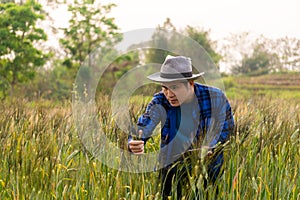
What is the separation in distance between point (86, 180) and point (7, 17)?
11.9 meters

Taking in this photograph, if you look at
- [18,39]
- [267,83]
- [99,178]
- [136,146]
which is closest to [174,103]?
[136,146]

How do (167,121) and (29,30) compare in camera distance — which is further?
(29,30)

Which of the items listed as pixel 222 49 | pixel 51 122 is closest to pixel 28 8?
pixel 51 122

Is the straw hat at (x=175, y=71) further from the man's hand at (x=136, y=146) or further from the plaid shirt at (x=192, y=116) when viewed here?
the man's hand at (x=136, y=146)

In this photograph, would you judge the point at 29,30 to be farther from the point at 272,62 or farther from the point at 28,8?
the point at 272,62

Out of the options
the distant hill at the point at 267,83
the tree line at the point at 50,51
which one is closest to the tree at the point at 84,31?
the tree line at the point at 50,51

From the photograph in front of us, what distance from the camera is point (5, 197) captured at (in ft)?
7.23

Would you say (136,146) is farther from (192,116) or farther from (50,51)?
(50,51)

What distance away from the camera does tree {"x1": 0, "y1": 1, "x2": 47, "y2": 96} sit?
1311 cm

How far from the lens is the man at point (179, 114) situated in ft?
8.15

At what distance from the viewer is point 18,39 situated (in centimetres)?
1344

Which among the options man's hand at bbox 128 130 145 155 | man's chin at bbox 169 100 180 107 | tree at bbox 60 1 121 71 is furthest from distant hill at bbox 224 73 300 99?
man's hand at bbox 128 130 145 155

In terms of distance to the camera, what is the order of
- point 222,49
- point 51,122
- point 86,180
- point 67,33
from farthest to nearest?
point 222,49, point 67,33, point 51,122, point 86,180

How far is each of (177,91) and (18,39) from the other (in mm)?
11731
